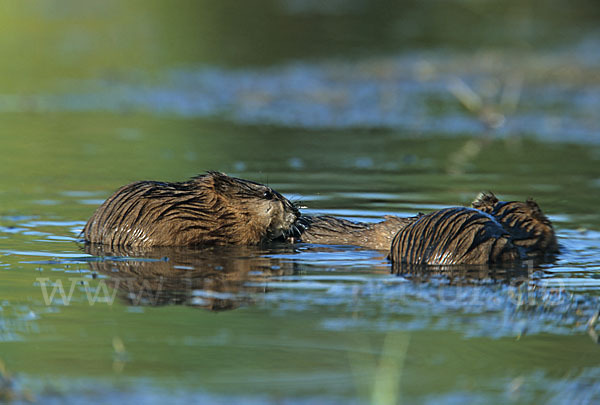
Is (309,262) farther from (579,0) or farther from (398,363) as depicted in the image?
(579,0)

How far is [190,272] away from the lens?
6.23m

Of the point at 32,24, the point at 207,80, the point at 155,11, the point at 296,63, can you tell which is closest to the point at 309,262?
the point at 207,80

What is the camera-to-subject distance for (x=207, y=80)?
1730 centimetres

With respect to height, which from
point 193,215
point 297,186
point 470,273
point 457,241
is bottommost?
point 470,273

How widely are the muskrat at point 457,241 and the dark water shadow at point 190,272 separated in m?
0.83

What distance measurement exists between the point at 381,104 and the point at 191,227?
328 inches

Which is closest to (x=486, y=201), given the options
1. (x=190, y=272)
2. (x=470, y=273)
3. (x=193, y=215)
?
(x=470, y=273)

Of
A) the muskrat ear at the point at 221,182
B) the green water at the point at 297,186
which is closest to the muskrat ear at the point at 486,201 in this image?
the green water at the point at 297,186

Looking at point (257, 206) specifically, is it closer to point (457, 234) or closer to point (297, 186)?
point (457, 234)

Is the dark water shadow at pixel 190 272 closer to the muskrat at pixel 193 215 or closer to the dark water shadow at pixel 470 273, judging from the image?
the muskrat at pixel 193 215

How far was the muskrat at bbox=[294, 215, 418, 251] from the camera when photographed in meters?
7.21

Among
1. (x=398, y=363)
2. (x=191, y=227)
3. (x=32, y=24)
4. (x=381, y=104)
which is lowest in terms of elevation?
(x=398, y=363)

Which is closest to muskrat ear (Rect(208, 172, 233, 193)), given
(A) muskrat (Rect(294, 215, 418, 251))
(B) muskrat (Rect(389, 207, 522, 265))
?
(A) muskrat (Rect(294, 215, 418, 251))

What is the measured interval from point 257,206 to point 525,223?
187 centimetres
